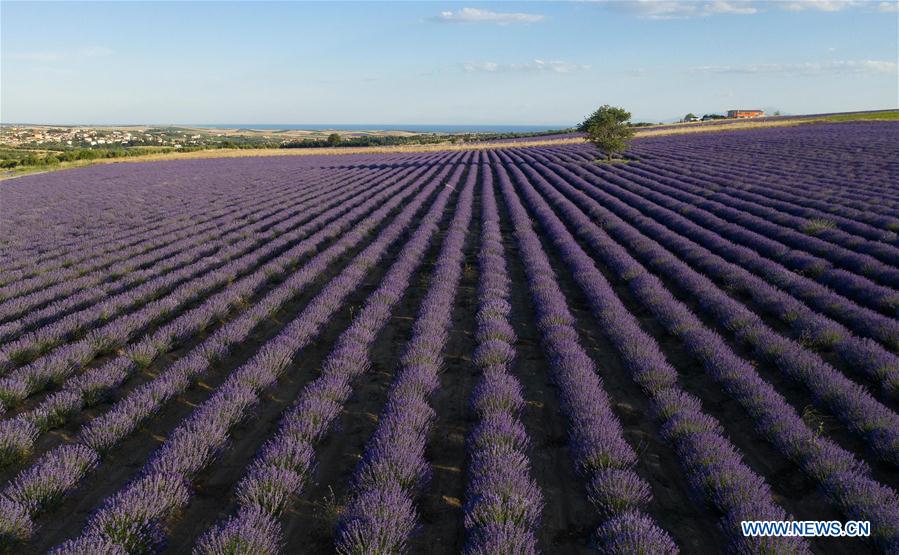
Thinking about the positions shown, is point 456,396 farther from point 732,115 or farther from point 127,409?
point 732,115

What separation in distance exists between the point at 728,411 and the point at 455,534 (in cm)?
313

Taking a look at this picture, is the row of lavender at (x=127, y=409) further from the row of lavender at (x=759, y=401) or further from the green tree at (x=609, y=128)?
the green tree at (x=609, y=128)

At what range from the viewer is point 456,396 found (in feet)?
17.4

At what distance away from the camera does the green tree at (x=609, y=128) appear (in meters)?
28.9

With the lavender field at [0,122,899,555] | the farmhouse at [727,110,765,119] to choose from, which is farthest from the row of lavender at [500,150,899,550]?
the farmhouse at [727,110,765,119]

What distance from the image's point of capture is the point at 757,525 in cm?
303

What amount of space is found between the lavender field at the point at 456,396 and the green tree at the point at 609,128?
61.4ft

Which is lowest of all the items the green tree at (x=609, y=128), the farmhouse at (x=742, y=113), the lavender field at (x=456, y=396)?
the lavender field at (x=456, y=396)

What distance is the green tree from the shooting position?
1139 inches

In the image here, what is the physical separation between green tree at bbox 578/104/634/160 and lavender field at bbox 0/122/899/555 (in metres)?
18.7

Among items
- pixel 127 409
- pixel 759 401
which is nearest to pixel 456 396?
pixel 759 401

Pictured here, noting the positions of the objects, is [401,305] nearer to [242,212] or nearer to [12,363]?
[12,363]

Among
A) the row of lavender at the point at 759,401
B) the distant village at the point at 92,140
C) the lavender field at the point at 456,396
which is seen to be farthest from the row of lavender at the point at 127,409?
the distant village at the point at 92,140

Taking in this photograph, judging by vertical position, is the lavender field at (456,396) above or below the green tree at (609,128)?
below
